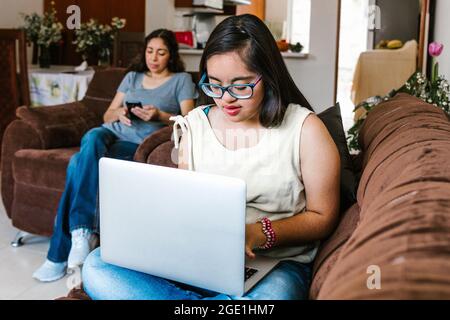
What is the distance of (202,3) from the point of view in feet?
15.0

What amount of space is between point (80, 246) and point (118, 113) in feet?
2.20

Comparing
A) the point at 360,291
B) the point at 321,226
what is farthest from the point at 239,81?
the point at 360,291

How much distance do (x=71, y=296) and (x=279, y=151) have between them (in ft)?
1.73

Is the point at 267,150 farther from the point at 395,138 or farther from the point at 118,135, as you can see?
the point at 118,135

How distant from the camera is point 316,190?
1.16 meters

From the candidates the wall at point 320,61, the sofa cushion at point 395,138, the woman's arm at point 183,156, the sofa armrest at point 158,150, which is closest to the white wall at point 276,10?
the wall at point 320,61

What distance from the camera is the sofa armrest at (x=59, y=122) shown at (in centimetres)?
265

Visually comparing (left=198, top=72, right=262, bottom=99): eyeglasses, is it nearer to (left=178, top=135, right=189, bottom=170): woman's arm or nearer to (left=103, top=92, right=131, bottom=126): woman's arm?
(left=178, top=135, right=189, bottom=170): woman's arm

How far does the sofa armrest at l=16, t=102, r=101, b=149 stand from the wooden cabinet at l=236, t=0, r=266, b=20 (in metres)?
2.60

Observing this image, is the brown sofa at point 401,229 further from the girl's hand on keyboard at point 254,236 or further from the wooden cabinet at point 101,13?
the wooden cabinet at point 101,13

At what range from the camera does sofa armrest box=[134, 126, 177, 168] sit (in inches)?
82.4

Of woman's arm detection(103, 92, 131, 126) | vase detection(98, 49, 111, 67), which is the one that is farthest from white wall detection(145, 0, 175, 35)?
woman's arm detection(103, 92, 131, 126)

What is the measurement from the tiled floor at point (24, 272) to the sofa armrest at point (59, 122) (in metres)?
0.48
